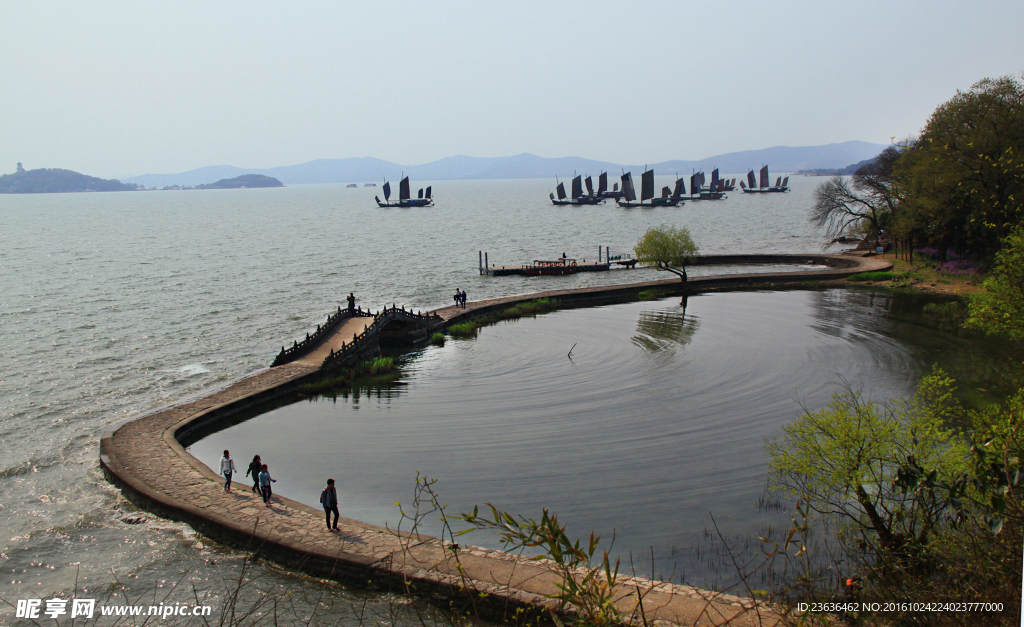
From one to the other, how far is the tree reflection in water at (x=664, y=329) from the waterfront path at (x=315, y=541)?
73.8 feet

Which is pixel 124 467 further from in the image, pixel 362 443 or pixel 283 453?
pixel 362 443

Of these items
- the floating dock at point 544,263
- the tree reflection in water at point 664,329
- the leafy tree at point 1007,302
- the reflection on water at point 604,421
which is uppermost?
the leafy tree at point 1007,302

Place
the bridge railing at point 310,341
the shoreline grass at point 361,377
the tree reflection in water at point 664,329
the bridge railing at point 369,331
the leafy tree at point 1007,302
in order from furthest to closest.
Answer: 1. the tree reflection in water at point 664,329
2. the bridge railing at point 310,341
3. the bridge railing at point 369,331
4. the shoreline grass at point 361,377
5. the leafy tree at point 1007,302

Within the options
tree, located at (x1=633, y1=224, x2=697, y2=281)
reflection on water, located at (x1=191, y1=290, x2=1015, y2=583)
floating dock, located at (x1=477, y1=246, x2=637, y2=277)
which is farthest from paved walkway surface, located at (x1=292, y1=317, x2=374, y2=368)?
floating dock, located at (x1=477, y1=246, x2=637, y2=277)

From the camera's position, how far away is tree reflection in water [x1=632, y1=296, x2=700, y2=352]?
123 ft

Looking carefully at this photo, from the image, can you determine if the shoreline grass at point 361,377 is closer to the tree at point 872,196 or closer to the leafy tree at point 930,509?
the leafy tree at point 930,509

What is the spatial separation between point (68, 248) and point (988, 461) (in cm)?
13169

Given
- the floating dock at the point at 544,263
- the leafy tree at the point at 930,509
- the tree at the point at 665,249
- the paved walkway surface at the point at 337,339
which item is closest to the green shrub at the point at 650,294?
the tree at the point at 665,249

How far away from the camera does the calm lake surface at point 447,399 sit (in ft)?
59.0

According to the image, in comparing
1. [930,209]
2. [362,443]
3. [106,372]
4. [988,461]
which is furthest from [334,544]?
[930,209]

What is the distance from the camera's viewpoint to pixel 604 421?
25.5 m

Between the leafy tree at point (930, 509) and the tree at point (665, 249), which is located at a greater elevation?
the tree at point (665, 249)

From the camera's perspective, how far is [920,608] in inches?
368

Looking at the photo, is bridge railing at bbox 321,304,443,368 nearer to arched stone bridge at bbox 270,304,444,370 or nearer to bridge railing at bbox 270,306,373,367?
arched stone bridge at bbox 270,304,444,370
